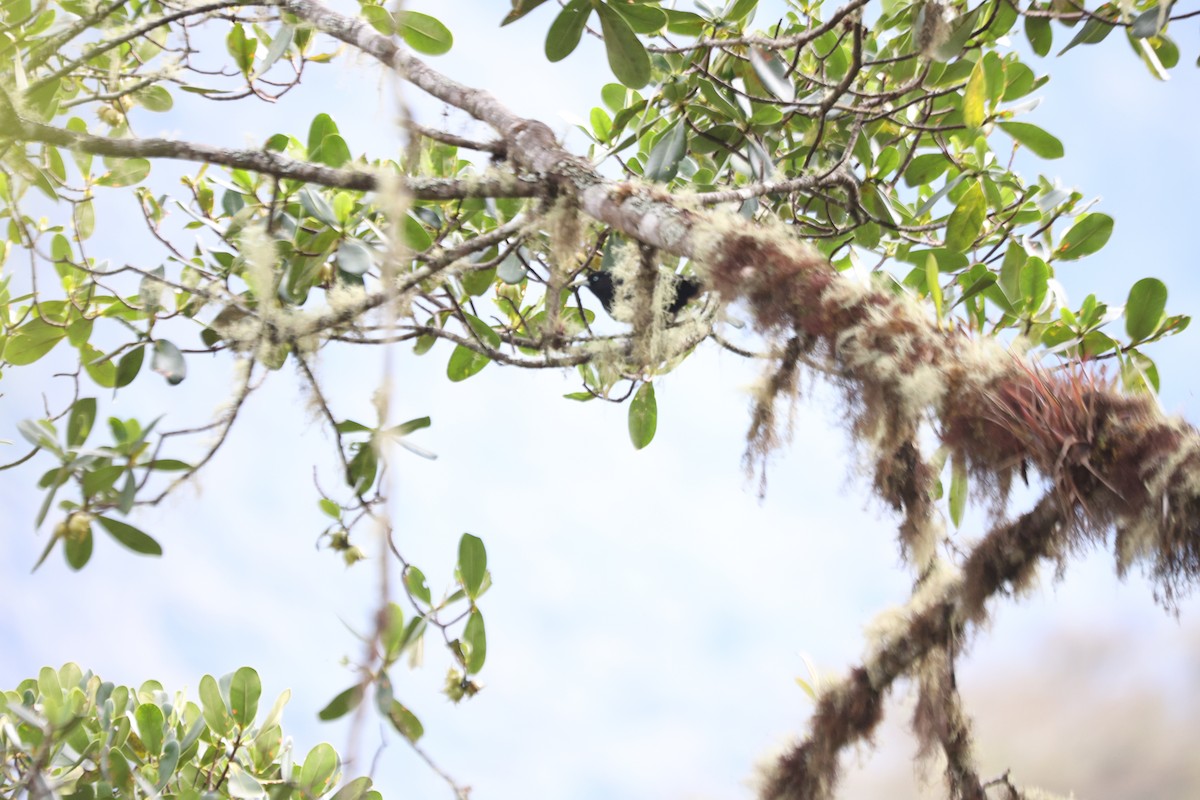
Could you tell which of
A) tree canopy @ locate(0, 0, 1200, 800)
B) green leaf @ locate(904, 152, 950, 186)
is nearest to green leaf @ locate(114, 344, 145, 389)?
tree canopy @ locate(0, 0, 1200, 800)

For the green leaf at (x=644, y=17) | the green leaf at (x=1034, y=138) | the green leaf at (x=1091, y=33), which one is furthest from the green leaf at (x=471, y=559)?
the green leaf at (x=1091, y=33)

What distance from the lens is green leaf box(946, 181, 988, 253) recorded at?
157cm

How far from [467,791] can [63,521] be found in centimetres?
83

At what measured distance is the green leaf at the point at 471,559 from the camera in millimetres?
1580

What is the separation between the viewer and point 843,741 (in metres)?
1.09

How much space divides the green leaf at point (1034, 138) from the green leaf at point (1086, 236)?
0.47ft

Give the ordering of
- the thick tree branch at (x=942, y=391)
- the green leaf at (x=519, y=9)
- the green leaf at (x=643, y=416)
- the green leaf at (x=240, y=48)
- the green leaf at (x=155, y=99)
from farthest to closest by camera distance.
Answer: the green leaf at (x=155, y=99) < the green leaf at (x=643, y=416) < the green leaf at (x=240, y=48) < the green leaf at (x=519, y=9) < the thick tree branch at (x=942, y=391)

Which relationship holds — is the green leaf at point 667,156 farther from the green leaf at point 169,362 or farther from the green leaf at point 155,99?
the green leaf at point 155,99

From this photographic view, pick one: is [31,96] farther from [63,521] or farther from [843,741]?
[843,741]

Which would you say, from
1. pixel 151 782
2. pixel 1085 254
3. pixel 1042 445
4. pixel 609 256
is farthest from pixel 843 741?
pixel 151 782

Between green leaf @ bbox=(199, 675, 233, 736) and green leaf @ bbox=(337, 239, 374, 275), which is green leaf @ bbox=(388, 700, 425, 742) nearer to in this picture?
green leaf @ bbox=(199, 675, 233, 736)

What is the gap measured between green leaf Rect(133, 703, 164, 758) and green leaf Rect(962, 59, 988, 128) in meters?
1.96

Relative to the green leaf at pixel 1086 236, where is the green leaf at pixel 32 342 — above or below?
below

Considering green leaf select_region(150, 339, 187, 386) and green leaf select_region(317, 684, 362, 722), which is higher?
green leaf select_region(150, 339, 187, 386)
